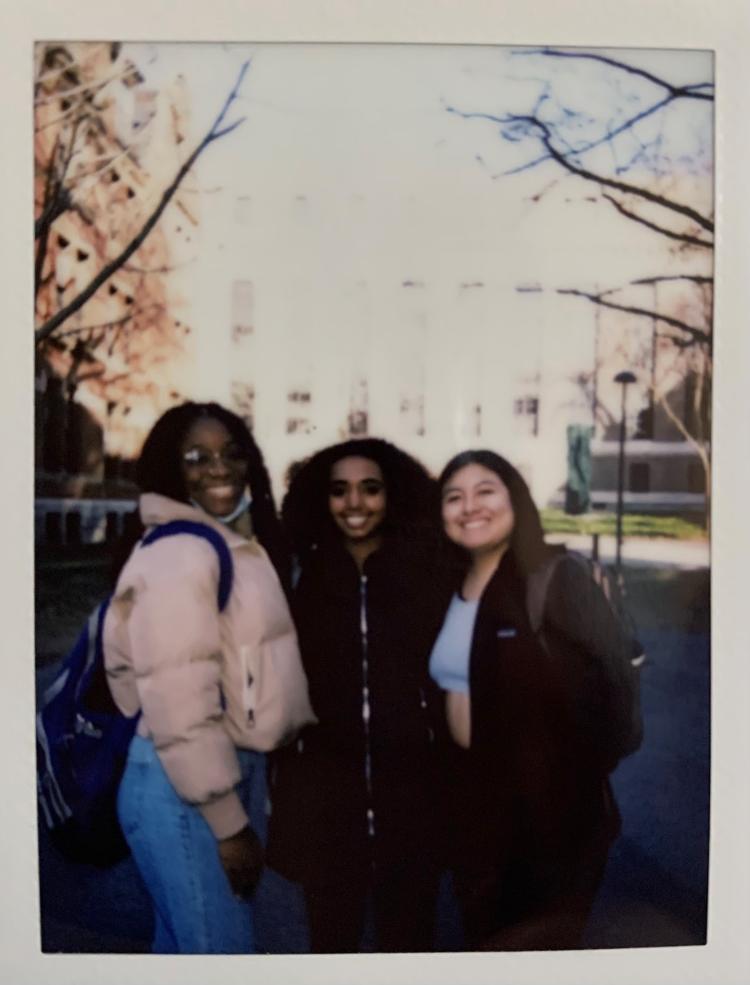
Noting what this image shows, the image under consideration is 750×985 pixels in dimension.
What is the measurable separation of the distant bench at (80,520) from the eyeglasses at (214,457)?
13 cm

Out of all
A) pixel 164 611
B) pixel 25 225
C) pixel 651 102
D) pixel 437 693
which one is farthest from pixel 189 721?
pixel 651 102

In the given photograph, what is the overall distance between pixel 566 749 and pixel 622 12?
134cm

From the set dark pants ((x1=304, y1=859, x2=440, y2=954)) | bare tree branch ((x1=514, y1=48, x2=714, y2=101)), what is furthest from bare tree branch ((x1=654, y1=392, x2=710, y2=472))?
dark pants ((x1=304, y1=859, x2=440, y2=954))

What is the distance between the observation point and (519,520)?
1.71 metres

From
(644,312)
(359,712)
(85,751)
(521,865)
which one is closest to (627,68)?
(644,312)

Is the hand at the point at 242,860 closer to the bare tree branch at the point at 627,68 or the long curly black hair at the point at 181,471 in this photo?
the long curly black hair at the point at 181,471

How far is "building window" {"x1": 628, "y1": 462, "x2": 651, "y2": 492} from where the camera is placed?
1.73 metres

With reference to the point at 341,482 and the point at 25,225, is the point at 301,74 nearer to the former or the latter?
the point at 25,225

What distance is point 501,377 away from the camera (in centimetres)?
170

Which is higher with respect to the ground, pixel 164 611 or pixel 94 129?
pixel 94 129

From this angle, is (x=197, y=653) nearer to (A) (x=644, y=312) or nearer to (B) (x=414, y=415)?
(B) (x=414, y=415)

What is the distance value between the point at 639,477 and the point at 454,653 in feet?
1.54

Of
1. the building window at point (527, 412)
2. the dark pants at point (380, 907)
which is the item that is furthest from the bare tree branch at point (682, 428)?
Result: the dark pants at point (380, 907)

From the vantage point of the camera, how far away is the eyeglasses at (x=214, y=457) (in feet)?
5.55
